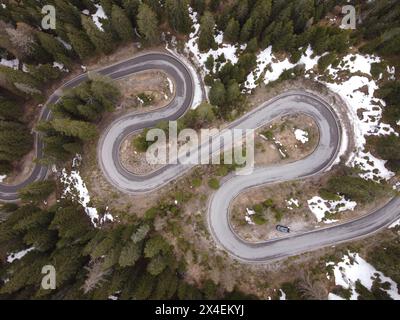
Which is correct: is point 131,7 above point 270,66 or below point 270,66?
above

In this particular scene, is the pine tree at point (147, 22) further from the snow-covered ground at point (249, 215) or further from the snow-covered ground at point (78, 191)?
the snow-covered ground at point (249, 215)

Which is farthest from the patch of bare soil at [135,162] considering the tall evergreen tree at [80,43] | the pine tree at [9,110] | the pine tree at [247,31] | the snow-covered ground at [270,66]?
the pine tree at [247,31]

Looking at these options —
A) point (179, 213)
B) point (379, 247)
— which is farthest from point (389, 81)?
point (179, 213)

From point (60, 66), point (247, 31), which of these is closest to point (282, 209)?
point (247, 31)

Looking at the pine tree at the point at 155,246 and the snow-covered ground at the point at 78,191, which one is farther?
A: the snow-covered ground at the point at 78,191

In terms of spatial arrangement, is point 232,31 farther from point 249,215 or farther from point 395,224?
point 395,224

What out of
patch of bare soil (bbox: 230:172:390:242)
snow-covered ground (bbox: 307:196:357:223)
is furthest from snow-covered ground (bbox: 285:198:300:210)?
snow-covered ground (bbox: 307:196:357:223)

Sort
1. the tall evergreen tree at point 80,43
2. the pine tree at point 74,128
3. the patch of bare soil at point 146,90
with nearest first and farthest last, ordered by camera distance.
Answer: the pine tree at point 74,128
the tall evergreen tree at point 80,43
the patch of bare soil at point 146,90

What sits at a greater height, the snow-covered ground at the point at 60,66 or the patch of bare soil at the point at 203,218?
the snow-covered ground at the point at 60,66
